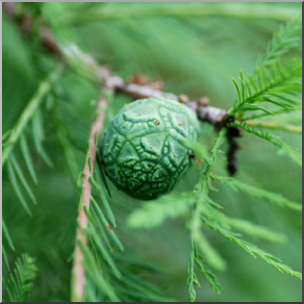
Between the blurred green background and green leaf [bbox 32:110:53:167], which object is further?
the blurred green background

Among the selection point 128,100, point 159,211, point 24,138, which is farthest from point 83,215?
point 128,100

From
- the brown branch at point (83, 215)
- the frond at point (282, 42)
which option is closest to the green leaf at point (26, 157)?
the brown branch at point (83, 215)

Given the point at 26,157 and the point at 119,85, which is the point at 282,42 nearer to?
the point at 119,85

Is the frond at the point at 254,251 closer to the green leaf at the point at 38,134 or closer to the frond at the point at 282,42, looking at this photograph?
the frond at the point at 282,42

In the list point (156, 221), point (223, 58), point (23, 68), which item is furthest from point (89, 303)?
point (223, 58)

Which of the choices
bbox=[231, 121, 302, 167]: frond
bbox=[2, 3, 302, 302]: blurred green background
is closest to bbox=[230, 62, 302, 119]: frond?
bbox=[231, 121, 302, 167]: frond

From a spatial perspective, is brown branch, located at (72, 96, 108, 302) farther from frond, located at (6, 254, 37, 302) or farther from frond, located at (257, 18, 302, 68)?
frond, located at (257, 18, 302, 68)

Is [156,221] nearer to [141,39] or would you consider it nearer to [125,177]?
[125,177]
